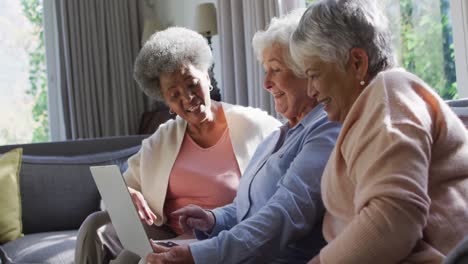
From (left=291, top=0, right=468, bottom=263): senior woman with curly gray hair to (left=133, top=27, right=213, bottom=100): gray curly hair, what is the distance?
104 centimetres

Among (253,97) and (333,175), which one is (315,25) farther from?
(253,97)

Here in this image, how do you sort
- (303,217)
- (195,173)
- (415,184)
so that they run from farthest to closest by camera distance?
(195,173) → (303,217) → (415,184)

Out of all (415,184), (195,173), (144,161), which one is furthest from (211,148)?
(415,184)

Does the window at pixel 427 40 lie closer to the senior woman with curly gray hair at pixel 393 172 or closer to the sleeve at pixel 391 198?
the senior woman with curly gray hair at pixel 393 172

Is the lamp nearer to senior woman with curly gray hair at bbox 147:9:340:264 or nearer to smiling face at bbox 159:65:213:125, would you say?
smiling face at bbox 159:65:213:125

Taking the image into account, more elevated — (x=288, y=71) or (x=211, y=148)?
(x=288, y=71)

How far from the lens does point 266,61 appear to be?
183 centimetres

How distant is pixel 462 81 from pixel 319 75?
73.3 inches

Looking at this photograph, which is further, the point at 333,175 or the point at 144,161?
the point at 144,161

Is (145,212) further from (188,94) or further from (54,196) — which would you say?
(54,196)

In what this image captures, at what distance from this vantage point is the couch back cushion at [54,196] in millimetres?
2994

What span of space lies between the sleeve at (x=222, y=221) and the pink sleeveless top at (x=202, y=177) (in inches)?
9.1

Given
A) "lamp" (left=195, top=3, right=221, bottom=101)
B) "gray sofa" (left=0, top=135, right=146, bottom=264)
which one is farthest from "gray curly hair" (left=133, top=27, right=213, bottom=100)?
"lamp" (left=195, top=3, right=221, bottom=101)

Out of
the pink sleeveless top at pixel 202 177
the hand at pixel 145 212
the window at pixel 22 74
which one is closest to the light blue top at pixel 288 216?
the pink sleeveless top at pixel 202 177
